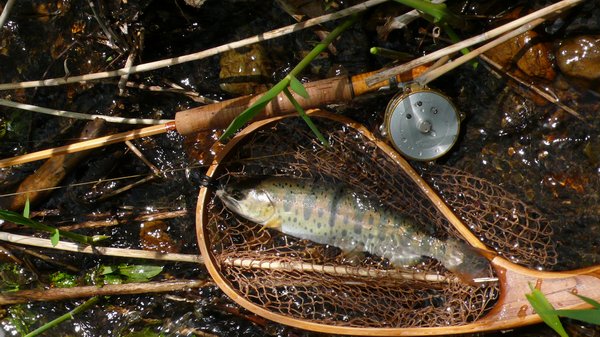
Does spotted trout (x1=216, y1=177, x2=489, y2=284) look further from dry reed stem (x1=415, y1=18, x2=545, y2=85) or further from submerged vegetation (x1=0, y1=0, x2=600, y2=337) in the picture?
dry reed stem (x1=415, y1=18, x2=545, y2=85)

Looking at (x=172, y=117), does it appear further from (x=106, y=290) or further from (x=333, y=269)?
(x=333, y=269)

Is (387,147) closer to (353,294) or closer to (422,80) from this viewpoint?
(422,80)

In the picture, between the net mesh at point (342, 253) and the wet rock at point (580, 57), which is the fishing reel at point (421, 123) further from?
the wet rock at point (580, 57)

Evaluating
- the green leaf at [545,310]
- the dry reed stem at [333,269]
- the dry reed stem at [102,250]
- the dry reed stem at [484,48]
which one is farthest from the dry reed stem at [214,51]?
the green leaf at [545,310]

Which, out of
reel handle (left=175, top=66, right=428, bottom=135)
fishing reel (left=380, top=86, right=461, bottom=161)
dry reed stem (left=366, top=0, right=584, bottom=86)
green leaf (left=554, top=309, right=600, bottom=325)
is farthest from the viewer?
fishing reel (left=380, top=86, right=461, bottom=161)

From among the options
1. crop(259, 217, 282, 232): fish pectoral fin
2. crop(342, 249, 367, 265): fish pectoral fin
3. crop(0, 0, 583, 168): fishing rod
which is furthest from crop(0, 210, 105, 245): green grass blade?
crop(342, 249, 367, 265): fish pectoral fin

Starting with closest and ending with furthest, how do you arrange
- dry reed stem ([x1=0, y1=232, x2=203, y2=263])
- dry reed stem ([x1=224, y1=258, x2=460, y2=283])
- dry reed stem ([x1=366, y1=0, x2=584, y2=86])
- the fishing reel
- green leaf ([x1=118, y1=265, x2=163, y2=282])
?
1. dry reed stem ([x1=366, y1=0, x2=584, y2=86])
2. the fishing reel
3. dry reed stem ([x1=224, y1=258, x2=460, y2=283])
4. dry reed stem ([x1=0, y1=232, x2=203, y2=263])
5. green leaf ([x1=118, y1=265, x2=163, y2=282])
